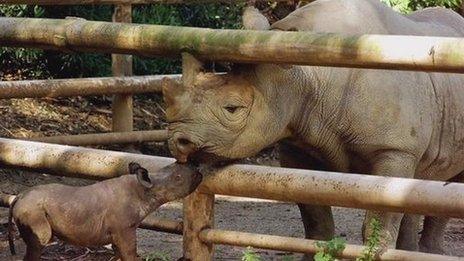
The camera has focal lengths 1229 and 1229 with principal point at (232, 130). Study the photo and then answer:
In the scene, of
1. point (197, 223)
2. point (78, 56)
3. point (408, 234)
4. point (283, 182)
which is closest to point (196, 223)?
point (197, 223)

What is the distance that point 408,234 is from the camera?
271 inches

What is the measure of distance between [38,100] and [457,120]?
5.59m

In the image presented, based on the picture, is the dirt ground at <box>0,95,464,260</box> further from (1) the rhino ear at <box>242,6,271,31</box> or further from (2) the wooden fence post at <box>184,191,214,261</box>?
(1) the rhino ear at <box>242,6,271,31</box>

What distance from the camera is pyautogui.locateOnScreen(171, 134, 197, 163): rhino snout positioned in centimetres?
510

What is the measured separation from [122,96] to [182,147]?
14.5ft

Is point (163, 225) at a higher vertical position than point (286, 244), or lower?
lower

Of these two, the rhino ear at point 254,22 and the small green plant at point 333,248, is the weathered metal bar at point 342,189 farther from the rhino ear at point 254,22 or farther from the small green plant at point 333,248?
the rhino ear at point 254,22

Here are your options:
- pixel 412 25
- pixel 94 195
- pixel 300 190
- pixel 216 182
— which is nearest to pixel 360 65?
pixel 300 190

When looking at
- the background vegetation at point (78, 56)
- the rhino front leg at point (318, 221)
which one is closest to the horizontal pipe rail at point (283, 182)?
the rhino front leg at point (318, 221)

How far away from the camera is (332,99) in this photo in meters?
5.87

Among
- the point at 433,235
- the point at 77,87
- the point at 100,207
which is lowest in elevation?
the point at 433,235

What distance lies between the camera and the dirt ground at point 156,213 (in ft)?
22.2

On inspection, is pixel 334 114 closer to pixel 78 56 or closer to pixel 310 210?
pixel 310 210

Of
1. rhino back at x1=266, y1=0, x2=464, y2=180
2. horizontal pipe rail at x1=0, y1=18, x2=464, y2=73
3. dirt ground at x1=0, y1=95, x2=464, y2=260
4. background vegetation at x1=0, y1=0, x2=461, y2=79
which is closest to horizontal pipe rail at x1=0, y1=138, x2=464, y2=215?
horizontal pipe rail at x1=0, y1=18, x2=464, y2=73
